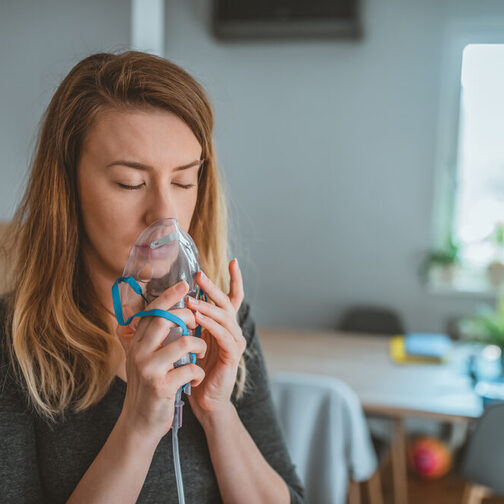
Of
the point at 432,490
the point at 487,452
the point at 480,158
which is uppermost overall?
the point at 480,158

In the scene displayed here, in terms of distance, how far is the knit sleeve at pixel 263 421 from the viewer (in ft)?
3.33

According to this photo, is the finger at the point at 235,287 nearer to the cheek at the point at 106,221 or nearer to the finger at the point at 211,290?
the finger at the point at 211,290

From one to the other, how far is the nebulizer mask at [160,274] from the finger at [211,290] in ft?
0.09

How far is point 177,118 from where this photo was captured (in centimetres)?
87

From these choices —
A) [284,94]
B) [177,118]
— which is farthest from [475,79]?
[177,118]

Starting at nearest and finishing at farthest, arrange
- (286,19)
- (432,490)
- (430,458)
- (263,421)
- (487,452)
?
1. (263,421)
2. (487,452)
3. (432,490)
4. (430,458)
5. (286,19)

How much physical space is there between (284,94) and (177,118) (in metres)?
3.33

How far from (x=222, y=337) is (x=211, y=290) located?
0.22 ft

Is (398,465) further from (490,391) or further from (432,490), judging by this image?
(490,391)

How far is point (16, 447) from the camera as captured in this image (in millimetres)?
831

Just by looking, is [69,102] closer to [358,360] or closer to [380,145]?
[358,360]

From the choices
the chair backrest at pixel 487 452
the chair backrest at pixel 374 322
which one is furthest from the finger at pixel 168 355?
the chair backrest at pixel 374 322

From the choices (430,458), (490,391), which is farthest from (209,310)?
(430,458)

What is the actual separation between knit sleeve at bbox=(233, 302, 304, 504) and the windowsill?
123 inches
